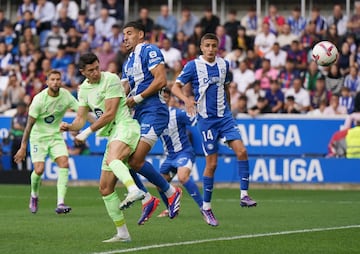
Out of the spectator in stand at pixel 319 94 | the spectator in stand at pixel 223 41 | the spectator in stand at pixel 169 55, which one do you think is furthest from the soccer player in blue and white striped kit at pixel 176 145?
the spectator in stand at pixel 223 41

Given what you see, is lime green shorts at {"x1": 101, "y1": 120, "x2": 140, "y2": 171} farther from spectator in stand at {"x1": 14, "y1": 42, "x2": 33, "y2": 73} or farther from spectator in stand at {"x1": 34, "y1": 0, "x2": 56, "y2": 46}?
spectator in stand at {"x1": 34, "y1": 0, "x2": 56, "y2": 46}

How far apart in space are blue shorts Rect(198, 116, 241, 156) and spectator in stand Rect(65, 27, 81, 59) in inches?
558

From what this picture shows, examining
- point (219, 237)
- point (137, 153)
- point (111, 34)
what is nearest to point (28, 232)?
point (137, 153)

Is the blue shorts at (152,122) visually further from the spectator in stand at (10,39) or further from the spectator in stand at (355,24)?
the spectator in stand at (10,39)

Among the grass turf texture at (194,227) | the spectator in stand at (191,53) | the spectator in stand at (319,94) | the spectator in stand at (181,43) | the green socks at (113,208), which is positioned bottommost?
the grass turf texture at (194,227)

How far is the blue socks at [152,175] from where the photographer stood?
13336 mm

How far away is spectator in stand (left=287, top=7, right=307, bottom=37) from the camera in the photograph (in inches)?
1067

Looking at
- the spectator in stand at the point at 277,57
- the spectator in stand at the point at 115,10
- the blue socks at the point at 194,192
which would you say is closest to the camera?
the blue socks at the point at 194,192

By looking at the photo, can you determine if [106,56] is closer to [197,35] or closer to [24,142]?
[197,35]

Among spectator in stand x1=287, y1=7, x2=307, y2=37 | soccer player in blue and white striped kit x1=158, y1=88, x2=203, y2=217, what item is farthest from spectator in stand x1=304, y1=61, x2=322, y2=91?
soccer player in blue and white striped kit x1=158, y1=88, x2=203, y2=217

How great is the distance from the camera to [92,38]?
28.4 m

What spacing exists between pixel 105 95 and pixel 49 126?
18.2 ft

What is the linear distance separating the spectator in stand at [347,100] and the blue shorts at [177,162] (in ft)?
28.3

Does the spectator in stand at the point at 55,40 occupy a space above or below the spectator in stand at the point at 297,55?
above
